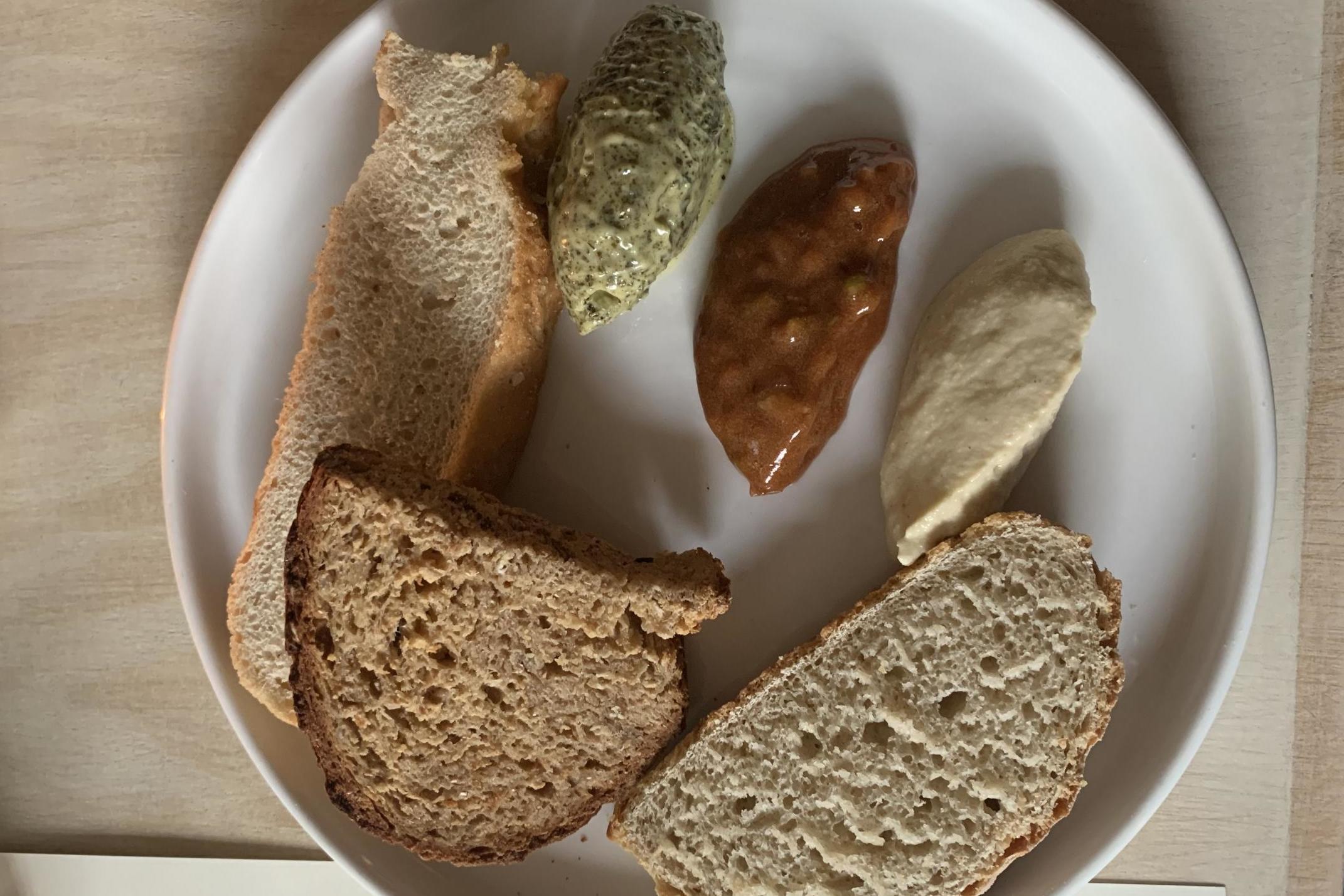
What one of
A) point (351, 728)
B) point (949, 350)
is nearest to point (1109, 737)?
point (949, 350)

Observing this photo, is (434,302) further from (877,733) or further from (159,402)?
(877,733)

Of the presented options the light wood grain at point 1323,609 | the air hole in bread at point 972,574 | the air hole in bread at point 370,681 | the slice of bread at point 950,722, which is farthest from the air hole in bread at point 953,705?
the air hole in bread at point 370,681

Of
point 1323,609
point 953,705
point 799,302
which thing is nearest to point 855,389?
point 799,302

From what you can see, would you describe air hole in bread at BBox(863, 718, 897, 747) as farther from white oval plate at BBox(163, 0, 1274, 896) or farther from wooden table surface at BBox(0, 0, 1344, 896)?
wooden table surface at BBox(0, 0, 1344, 896)

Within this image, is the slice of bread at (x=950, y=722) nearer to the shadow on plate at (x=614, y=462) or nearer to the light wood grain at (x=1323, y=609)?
the shadow on plate at (x=614, y=462)

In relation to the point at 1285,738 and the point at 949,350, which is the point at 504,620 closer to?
the point at 949,350

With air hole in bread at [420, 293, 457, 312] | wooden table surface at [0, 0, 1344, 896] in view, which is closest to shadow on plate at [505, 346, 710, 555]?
air hole in bread at [420, 293, 457, 312]
